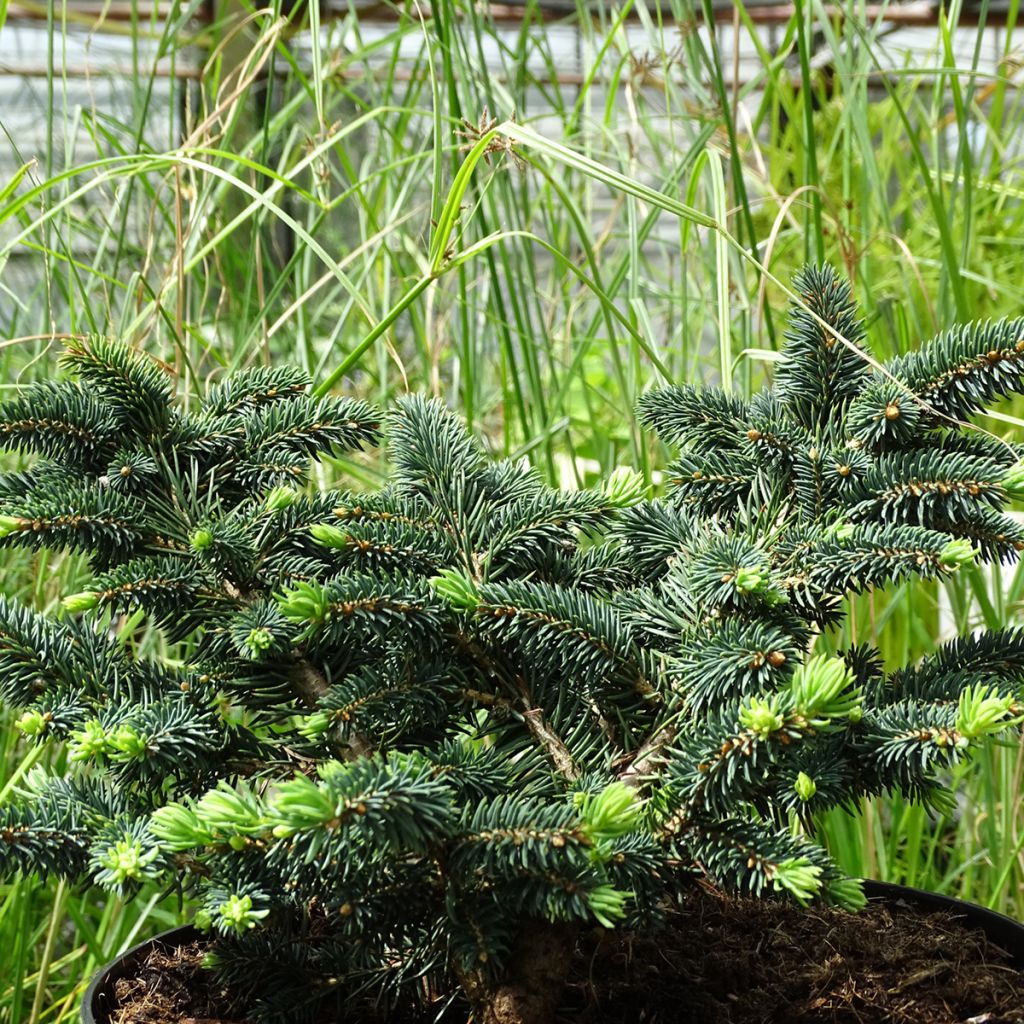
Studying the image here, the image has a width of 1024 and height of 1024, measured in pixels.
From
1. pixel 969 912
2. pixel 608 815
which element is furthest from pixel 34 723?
pixel 969 912

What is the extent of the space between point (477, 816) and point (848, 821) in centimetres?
60

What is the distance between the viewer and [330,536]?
20.6 inches

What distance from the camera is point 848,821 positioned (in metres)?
0.96

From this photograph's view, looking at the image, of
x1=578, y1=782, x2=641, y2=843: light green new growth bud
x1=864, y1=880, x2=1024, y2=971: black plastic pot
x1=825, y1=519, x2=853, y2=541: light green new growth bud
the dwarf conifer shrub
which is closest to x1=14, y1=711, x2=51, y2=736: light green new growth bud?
the dwarf conifer shrub

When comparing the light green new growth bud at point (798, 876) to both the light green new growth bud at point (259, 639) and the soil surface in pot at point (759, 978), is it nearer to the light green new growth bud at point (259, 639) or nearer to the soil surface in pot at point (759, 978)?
the soil surface in pot at point (759, 978)

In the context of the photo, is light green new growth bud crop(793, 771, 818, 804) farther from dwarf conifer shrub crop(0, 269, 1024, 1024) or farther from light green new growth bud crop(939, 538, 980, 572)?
light green new growth bud crop(939, 538, 980, 572)

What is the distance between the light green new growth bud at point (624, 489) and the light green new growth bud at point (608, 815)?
0.20m

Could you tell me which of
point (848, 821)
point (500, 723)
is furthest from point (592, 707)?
point (848, 821)

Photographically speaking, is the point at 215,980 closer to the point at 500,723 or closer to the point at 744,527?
the point at 500,723

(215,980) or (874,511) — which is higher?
(874,511)

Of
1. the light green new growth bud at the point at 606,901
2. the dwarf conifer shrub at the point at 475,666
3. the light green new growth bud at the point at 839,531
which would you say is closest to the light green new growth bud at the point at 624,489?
the dwarf conifer shrub at the point at 475,666

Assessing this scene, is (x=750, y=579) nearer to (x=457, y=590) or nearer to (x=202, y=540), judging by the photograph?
(x=457, y=590)

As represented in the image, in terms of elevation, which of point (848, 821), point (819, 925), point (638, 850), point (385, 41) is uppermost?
point (385, 41)

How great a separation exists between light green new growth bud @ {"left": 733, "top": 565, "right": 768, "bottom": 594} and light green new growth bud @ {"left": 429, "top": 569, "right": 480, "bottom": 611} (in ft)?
0.35
